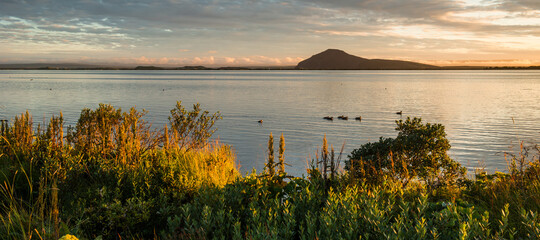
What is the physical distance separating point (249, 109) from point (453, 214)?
39.6 m

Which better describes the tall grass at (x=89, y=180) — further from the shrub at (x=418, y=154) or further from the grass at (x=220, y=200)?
the shrub at (x=418, y=154)

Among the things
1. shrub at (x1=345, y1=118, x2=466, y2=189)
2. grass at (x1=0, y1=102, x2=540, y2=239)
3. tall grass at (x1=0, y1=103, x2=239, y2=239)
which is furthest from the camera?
shrub at (x1=345, y1=118, x2=466, y2=189)

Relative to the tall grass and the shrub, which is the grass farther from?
the shrub

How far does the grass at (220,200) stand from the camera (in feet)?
13.2

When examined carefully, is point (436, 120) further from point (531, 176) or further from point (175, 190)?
point (175, 190)

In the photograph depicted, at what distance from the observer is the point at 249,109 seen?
43312 millimetres

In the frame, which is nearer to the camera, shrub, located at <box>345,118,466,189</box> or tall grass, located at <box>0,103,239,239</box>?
tall grass, located at <box>0,103,239,239</box>

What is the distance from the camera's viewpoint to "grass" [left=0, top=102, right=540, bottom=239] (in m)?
4.04

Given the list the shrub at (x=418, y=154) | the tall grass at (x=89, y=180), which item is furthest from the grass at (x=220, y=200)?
the shrub at (x=418, y=154)

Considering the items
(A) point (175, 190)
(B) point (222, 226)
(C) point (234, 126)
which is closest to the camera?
(B) point (222, 226)

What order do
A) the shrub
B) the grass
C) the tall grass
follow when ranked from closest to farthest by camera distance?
the grass, the tall grass, the shrub

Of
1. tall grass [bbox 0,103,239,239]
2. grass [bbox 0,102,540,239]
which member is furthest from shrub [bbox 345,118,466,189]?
tall grass [bbox 0,103,239,239]

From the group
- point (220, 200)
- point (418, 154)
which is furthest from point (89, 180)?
point (418, 154)

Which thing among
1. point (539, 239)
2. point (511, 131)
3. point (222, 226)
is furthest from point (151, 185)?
point (511, 131)
